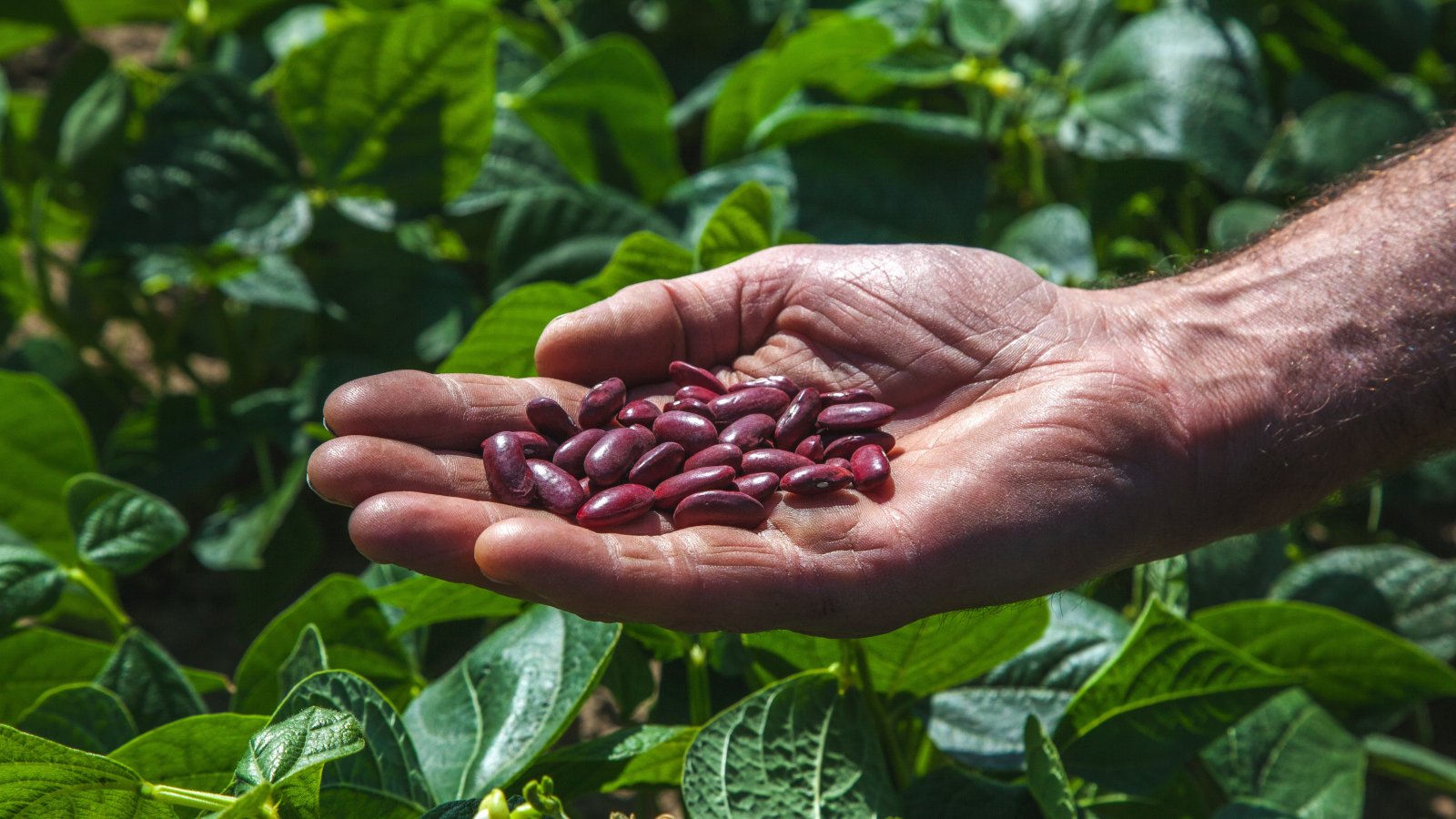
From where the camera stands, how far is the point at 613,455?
1448mm

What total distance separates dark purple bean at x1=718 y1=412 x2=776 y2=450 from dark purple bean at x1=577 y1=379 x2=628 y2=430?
0.14 metres

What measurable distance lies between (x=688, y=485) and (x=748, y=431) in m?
0.14

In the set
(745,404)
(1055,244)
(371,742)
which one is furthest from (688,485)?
(1055,244)

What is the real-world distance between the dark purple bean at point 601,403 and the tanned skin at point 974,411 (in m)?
0.04

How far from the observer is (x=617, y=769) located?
132 cm

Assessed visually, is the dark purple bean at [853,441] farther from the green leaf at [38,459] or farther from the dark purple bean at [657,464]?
the green leaf at [38,459]

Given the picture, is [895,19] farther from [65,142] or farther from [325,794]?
[325,794]

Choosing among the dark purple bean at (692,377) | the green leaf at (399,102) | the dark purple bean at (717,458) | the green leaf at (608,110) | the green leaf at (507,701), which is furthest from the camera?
the green leaf at (608,110)

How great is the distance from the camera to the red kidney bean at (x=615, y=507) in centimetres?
132

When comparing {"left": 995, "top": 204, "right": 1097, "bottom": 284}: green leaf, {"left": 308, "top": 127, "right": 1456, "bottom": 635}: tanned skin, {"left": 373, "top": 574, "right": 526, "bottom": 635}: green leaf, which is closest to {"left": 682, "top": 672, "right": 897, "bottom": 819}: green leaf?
{"left": 308, "top": 127, "right": 1456, "bottom": 635}: tanned skin

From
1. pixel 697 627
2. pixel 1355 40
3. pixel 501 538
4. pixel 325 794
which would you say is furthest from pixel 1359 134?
pixel 325 794

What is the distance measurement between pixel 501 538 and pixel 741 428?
449mm

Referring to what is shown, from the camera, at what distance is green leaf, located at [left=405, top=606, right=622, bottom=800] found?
1.26 m

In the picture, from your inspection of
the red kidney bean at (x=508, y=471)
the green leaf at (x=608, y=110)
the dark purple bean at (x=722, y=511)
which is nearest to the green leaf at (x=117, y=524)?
the red kidney bean at (x=508, y=471)
